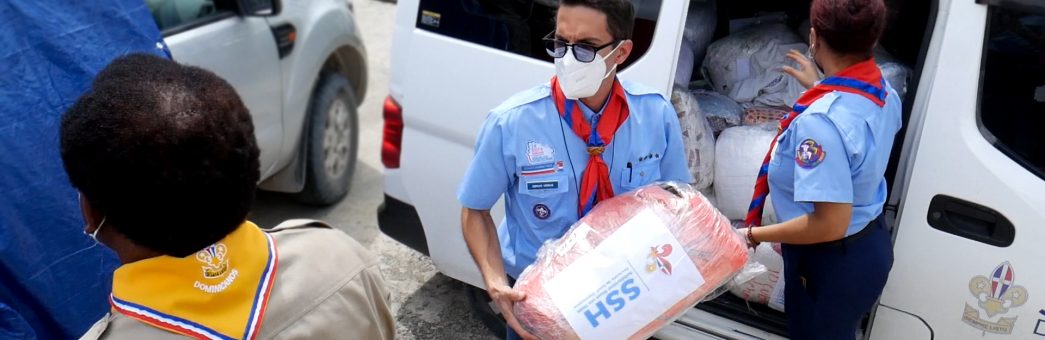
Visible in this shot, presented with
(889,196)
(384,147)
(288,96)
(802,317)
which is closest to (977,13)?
(889,196)

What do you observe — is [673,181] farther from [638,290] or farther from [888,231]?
[888,231]

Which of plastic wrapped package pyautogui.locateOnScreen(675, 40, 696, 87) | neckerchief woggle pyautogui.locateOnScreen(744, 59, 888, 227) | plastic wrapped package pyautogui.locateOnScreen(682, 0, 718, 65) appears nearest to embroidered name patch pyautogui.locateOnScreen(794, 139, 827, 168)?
neckerchief woggle pyautogui.locateOnScreen(744, 59, 888, 227)

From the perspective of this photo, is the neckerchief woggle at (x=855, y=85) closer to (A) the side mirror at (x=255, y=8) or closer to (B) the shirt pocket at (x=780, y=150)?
(B) the shirt pocket at (x=780, y=150)

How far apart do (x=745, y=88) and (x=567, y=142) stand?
1.42 metres

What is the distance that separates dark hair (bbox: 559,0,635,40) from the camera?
211 cm

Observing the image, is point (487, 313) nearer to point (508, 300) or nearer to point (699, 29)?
point (699, 29)

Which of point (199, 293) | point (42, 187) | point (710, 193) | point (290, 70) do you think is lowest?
point (290, 70)

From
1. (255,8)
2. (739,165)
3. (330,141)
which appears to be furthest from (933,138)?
(330,141)

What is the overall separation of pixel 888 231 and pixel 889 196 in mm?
267

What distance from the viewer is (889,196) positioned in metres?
2.81

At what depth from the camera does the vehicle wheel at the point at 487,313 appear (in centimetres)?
362

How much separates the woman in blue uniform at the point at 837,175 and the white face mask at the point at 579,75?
0.58m

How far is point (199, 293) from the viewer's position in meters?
1.36

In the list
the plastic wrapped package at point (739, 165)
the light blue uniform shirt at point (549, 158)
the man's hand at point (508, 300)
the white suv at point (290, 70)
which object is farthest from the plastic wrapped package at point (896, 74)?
the white suv at point (290, 70)
